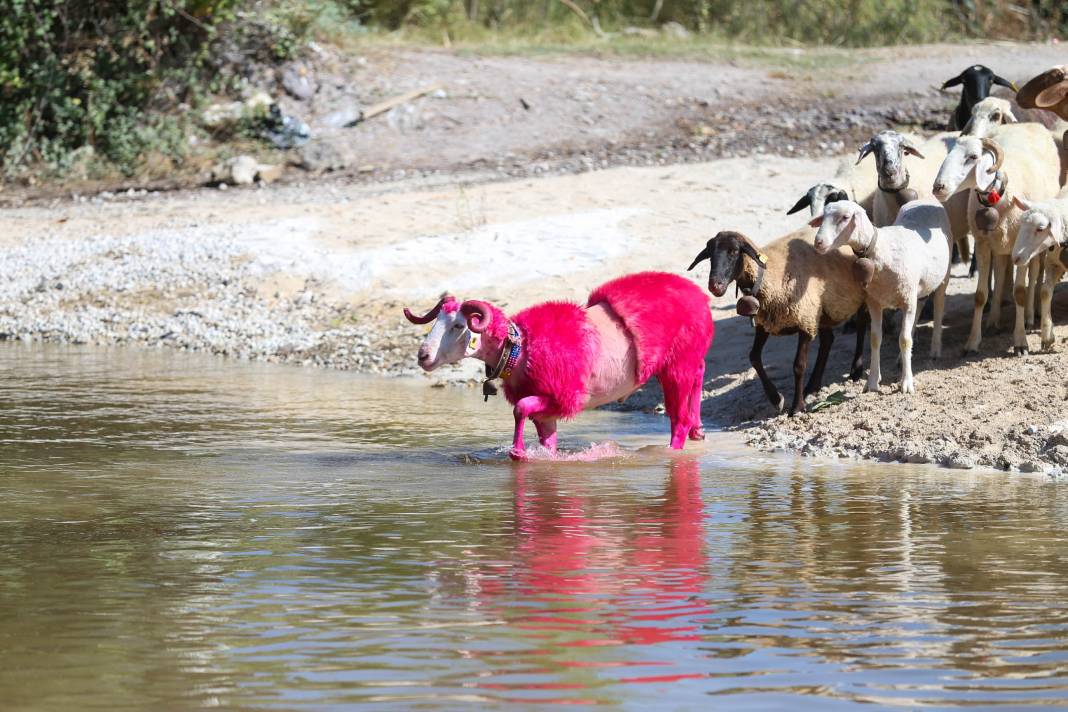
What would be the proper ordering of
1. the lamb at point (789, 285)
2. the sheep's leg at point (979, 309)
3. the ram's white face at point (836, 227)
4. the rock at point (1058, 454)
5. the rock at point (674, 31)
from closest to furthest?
1. the rock at point (1058, 454)
2. the ram's white face at point (836, 227)
3. the lamb at point (789, 285)
4. the sheep's leg at point (979, 309)
5. the rock at point (674, 31)

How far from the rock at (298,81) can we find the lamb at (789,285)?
12352 mm

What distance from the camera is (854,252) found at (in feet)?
32.8

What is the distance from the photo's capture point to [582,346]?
8.67m

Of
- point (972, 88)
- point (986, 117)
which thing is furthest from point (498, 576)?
point (972, 88)

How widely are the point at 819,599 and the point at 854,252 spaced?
4.71 meters

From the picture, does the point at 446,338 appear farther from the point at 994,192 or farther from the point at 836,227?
the point at 994,192

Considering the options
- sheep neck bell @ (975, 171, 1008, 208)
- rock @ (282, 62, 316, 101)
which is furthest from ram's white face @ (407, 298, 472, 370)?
rock @ (282, 62, 316, 101)

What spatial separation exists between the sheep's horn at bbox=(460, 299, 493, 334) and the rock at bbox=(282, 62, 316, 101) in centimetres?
1346

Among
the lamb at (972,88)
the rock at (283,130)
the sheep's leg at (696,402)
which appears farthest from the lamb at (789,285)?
the rock at (283,130)

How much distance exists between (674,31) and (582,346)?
18598 mm

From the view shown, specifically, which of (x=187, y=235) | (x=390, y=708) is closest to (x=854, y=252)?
(x=390, y=708)

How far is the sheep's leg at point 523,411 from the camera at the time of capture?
8.62 m

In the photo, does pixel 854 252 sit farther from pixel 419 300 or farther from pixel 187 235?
pixel 187 235

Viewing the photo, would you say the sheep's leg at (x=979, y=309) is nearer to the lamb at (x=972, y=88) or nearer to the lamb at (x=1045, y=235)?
the lamb at (x=1045, y=235)
